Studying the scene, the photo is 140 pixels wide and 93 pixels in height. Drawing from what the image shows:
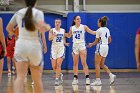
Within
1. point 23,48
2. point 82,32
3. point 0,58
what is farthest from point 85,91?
point 23,48

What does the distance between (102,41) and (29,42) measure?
5696 millimetres

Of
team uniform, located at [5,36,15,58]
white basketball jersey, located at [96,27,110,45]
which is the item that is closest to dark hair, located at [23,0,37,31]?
white basketball jersey, located at [96,27,110,45]

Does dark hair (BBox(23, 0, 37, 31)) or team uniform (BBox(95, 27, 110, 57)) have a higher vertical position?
dark hair (BBox(23, 0, 37, 31))

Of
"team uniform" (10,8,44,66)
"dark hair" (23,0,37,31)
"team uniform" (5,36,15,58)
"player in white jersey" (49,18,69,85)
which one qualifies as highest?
"dark hair" (23,0,37,31)

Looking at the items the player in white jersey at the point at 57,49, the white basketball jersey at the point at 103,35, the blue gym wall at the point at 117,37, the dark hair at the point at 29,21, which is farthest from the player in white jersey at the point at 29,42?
the blue gym wall at the point at 117,37

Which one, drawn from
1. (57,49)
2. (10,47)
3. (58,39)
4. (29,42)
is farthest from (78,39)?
(29,42)

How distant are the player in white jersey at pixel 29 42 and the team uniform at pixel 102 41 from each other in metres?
5.32

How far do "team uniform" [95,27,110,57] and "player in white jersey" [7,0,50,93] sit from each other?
5.32m

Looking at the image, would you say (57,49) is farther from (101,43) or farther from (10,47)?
(10,47)

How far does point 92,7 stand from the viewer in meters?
18.2

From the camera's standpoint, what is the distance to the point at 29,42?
20.5 ft

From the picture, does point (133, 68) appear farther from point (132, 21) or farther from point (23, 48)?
point (23, 48)

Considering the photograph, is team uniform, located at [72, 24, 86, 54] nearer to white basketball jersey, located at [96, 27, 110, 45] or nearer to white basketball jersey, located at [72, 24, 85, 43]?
white basketball jersey, located at [72, 24, 85, 43]

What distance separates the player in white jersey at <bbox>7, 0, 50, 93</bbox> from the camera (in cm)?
623
